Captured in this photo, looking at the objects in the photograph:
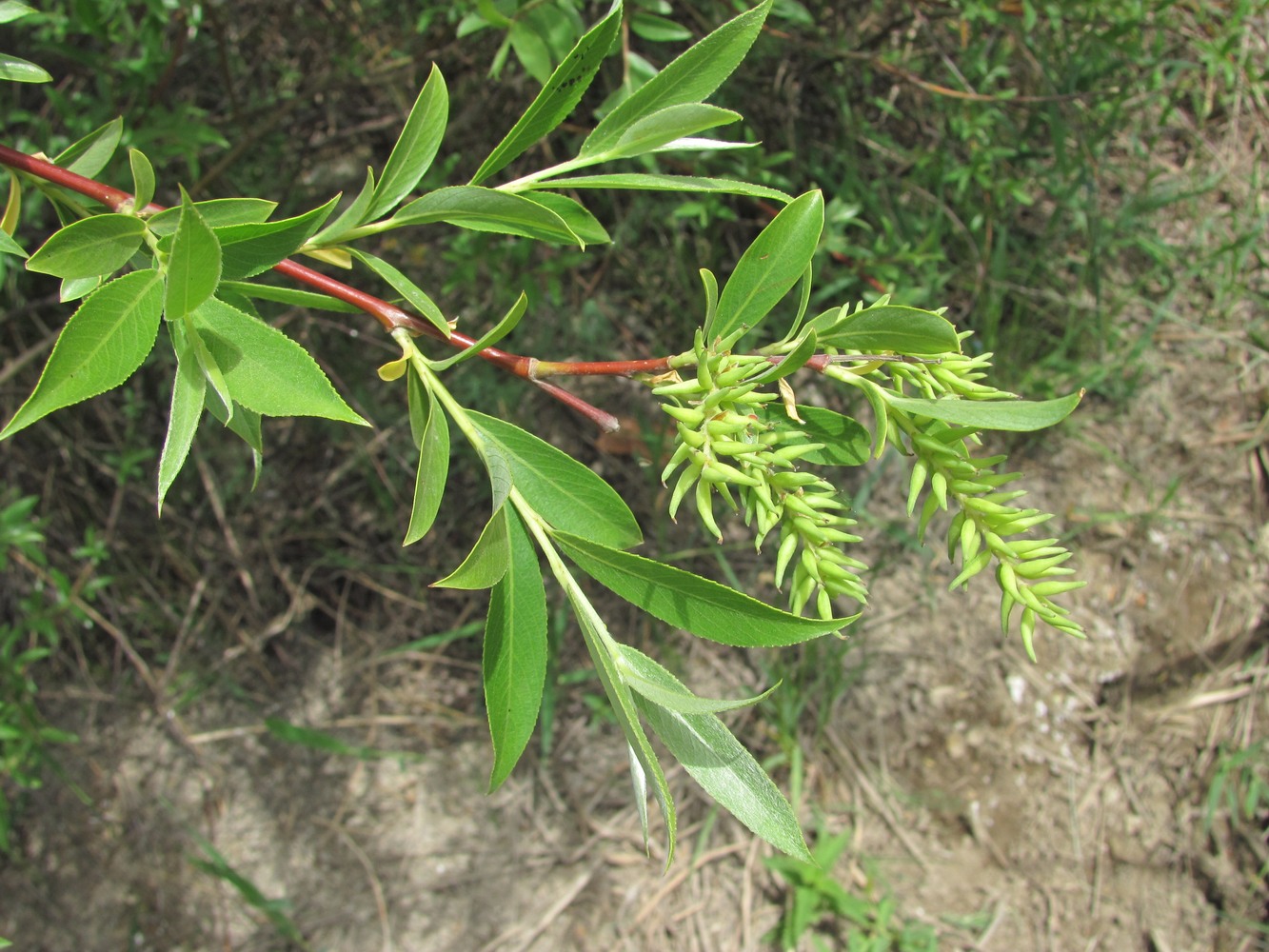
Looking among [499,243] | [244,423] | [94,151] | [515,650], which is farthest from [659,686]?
[499,243]

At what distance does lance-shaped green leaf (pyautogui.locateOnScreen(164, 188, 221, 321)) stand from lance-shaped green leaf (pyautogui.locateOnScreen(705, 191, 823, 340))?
45 cm

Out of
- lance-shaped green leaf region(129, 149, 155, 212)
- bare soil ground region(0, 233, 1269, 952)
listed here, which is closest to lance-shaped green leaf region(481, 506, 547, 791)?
lance-shaped green leaf region(129, 149, 155, 212)

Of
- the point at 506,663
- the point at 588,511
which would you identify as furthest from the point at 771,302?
the point at 506,663

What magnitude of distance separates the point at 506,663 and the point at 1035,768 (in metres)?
2.43

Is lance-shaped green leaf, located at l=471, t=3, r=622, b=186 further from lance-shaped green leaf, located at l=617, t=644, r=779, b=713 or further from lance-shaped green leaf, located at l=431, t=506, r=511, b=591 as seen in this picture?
lance-shaped green leaf, located at l=617, t=644, r=779, b=713

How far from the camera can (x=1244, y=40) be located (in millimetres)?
2662

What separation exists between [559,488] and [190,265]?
429 millimetres

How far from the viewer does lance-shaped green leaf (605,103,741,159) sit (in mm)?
874

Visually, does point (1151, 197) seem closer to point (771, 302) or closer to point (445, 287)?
point (445, 287)

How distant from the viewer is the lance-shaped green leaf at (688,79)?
954 millimetres

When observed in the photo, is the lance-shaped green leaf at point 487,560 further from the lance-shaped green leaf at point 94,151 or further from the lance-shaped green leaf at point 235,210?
the lance-shaped green leaf at point 94,151

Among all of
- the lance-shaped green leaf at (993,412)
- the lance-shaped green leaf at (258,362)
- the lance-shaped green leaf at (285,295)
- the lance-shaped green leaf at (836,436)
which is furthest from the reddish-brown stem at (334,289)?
the lance-shaped green leaf at (993,412)

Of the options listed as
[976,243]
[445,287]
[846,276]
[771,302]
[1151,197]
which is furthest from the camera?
[1151,197]

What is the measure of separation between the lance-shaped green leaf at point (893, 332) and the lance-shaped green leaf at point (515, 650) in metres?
0.39
